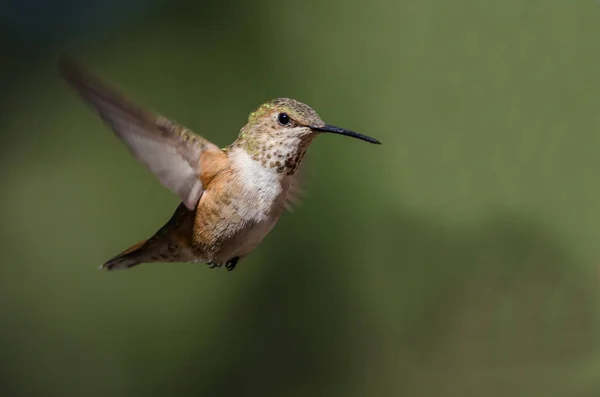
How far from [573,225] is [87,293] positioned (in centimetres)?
128

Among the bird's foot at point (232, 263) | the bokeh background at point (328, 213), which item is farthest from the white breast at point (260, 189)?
the bokeh background at point (328, 213)

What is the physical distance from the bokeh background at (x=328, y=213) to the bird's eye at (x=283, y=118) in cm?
98

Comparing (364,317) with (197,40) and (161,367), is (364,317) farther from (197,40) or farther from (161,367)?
(197,40)

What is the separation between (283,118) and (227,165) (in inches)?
3.6

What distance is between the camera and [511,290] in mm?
1685

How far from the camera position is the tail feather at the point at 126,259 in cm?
84

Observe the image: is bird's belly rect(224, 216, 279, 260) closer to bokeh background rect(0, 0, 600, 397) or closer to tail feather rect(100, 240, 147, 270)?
tail feather rect(100, 240, 147, 270)

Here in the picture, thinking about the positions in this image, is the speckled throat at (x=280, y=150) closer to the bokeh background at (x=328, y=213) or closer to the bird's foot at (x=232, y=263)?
the bird's foot at (x=232, y=263)

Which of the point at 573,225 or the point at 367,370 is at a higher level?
the point at 573,225

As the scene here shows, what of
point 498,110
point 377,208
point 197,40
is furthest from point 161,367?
point 498,110

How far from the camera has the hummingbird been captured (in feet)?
2.11

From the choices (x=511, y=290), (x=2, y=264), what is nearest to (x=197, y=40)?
(x=2, y=264)

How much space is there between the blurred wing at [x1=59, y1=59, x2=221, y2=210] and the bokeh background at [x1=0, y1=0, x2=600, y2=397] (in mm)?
952

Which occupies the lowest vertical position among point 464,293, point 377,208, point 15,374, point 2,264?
point 15,374
